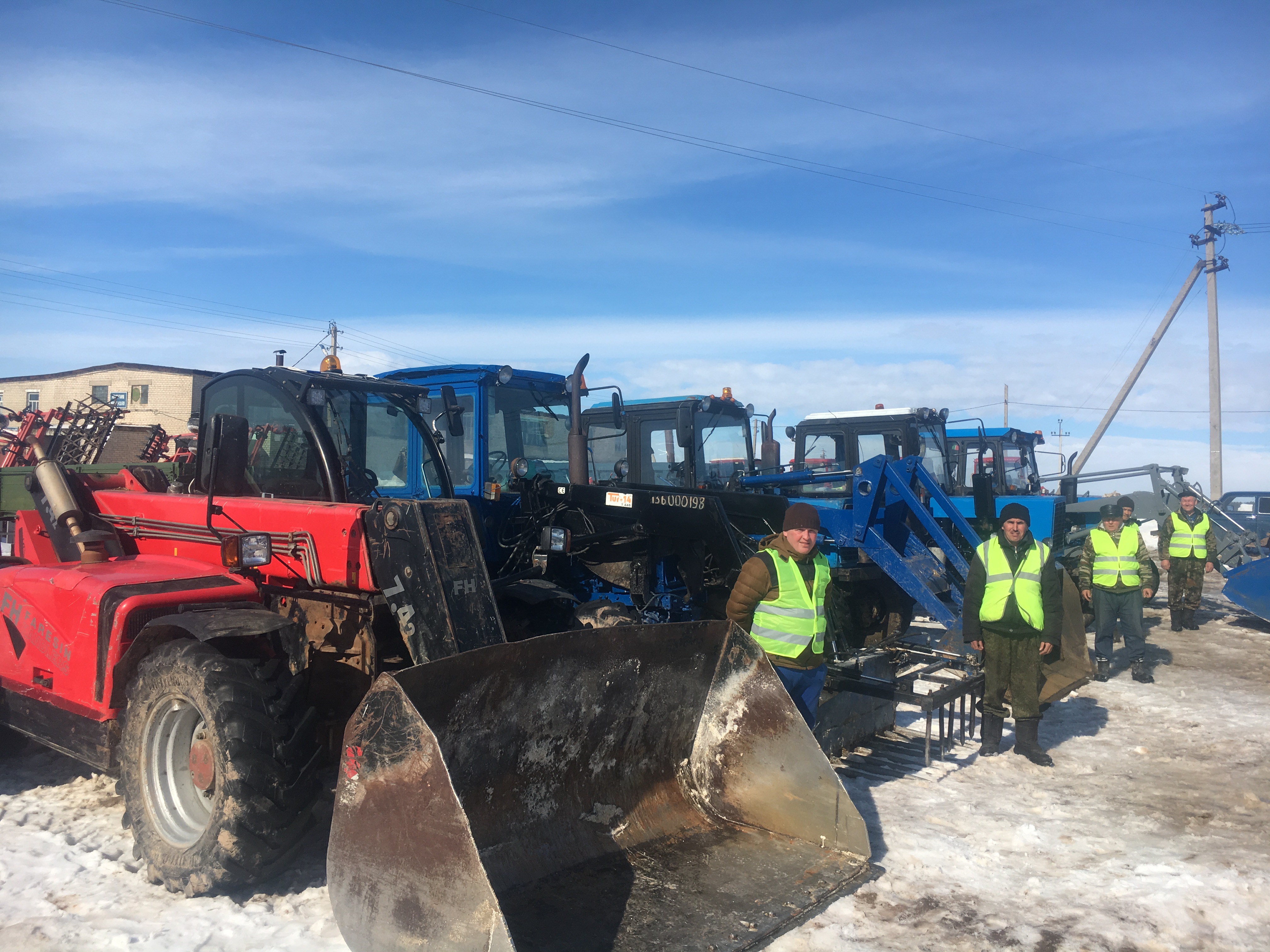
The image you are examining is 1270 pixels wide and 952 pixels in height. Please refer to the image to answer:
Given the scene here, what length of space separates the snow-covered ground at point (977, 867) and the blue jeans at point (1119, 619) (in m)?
2.07

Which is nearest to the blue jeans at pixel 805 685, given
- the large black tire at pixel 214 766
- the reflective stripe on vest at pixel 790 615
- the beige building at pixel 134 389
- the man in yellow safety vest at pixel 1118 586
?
the reflective stripe on vest at pixel 790 615

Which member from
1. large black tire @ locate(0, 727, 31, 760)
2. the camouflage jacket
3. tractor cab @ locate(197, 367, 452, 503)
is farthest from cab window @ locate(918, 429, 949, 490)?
large black tire @ locate(0, 727, 31, 760)

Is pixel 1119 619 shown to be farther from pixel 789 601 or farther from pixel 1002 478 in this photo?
pixel 789 601

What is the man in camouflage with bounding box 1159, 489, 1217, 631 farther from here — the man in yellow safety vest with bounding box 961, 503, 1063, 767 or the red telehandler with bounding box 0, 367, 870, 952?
the red telehandler with bounding box 0, 367, 870, 952

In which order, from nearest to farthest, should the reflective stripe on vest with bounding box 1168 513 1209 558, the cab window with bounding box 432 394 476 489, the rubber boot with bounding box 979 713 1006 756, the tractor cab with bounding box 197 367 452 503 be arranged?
1. the tractor cab with bounding box 197 367 452 503
2. the rubber boot with bounding box 979 713 1006 756
3. the cab window with bounding box 432 394 476 489
4. the reflective stripe on vest with bounding box 1168 513 1209 558

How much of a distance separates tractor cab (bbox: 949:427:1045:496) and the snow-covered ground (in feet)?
19.6

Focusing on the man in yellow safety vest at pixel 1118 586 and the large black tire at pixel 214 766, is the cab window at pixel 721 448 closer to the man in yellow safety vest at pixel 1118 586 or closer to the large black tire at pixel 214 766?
the man in yellow safety vest at pixel 1118 586

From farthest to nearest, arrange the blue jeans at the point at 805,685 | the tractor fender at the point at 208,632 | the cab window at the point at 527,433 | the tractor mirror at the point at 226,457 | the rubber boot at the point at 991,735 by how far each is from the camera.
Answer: the cab window at the point at 527,433 → the rubber boot at the point at 991,735 → the blue jeans at the point at 805,685 → the tractor mirror at the point at 226,457 → the tractor fender at the point at 208,632

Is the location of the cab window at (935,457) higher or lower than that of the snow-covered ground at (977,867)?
higher

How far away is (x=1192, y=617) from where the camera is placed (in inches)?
433

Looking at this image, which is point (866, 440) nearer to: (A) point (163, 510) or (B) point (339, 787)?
(A) point (163, 510)

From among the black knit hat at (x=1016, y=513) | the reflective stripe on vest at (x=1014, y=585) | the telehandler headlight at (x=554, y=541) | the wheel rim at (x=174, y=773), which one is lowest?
the wheel rim at (x=174, y=773)

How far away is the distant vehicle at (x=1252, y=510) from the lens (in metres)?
14.8

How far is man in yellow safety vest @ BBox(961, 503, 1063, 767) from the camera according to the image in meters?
5.49
